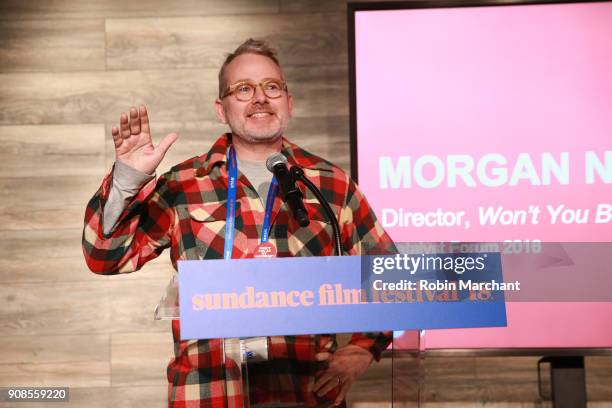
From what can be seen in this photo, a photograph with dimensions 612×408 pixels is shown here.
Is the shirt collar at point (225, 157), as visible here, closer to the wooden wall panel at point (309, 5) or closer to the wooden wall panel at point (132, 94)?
the wooden wall panel at point (132, 94)

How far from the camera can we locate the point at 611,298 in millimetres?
1898

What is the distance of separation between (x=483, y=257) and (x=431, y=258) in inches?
3.8

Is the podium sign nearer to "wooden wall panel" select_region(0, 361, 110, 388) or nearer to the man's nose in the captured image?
the man's nose

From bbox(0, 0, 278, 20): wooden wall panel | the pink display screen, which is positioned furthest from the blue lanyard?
bbox(0, 0, 278, 20): wooden wall panel

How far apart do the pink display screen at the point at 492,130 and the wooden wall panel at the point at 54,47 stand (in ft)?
3.86

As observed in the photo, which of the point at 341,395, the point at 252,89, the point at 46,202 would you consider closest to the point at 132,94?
the point at 46,202

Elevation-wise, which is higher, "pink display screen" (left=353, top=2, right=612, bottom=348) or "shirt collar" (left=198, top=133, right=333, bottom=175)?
"pink display screen" (left=353, top=2, right=612, bottom=348)

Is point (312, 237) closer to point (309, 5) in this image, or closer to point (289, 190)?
point (289, 190)

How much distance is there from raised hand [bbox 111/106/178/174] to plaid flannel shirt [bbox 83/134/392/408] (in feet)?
0.24

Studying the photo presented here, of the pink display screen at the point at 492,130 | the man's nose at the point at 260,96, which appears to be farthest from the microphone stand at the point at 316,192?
the pink display screen at the point at 492,130

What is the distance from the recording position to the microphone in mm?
1533

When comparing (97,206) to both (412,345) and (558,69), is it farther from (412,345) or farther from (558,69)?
(558,69)

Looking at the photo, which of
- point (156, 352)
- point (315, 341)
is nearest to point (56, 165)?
point (156, 352)

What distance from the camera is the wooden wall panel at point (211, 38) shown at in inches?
136
